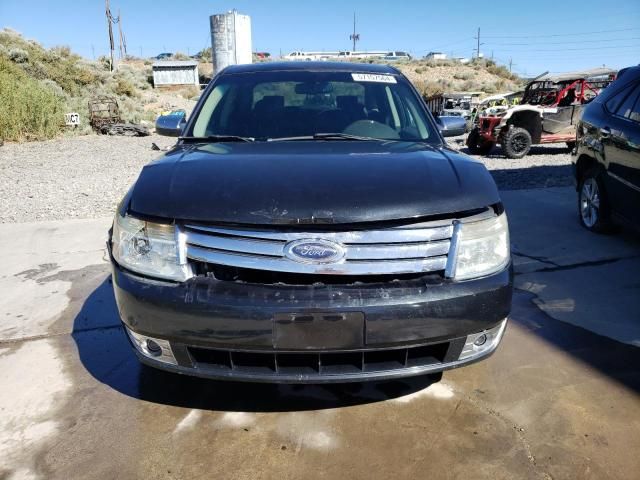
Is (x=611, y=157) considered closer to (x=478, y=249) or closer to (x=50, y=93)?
(x=478, y=249)

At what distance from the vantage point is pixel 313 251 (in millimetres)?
1958

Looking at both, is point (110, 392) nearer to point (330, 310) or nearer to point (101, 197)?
point (330, 310)

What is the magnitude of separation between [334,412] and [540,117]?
36.0ft

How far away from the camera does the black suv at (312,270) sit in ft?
6.35

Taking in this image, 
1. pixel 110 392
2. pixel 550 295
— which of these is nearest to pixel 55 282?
pixel 110 392

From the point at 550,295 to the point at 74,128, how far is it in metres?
17.3

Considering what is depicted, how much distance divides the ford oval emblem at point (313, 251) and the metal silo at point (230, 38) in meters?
14.9

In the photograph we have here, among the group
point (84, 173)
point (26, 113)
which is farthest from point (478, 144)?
point (26, 113)

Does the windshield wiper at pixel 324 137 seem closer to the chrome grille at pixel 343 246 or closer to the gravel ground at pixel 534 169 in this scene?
the chrome grille at pixel 343 246

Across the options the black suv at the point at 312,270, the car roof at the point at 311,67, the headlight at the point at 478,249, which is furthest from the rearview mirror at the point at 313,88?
the headlight at the point at 478,249

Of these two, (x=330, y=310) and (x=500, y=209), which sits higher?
(x=500, y=209)

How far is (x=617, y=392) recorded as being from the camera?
8.32 feet

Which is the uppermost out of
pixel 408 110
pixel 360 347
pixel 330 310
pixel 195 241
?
pixel 408 110

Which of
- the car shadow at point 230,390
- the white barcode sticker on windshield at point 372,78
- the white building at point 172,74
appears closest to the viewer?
the car shadow at point 230,390
